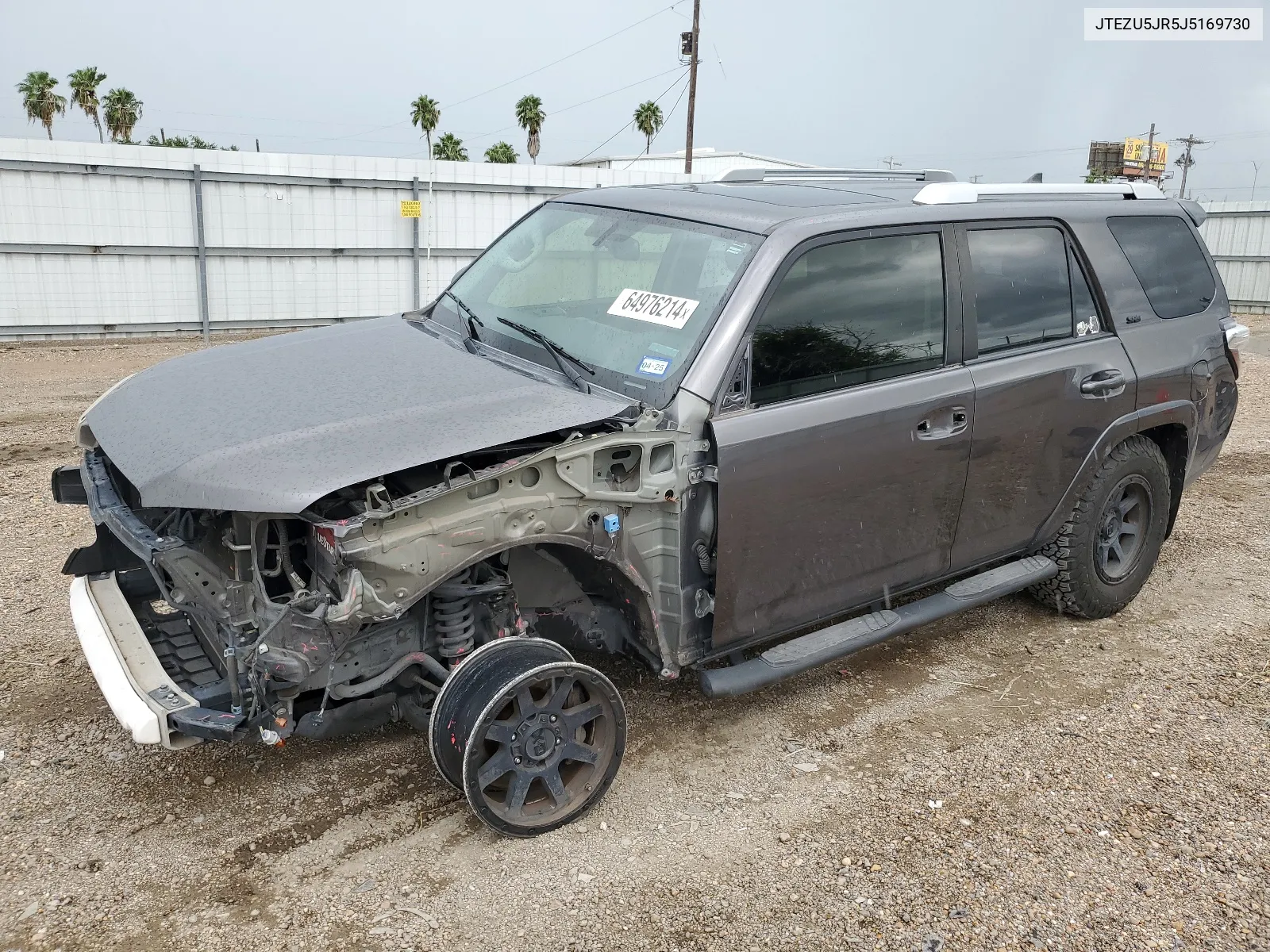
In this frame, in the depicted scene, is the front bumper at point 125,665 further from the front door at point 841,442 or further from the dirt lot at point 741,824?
the front door at point 841,442

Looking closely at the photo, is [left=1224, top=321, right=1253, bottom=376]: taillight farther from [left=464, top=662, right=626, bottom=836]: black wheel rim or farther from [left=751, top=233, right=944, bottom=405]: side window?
[left=464, top=662, right=626, bottom=836]: black wheel rim

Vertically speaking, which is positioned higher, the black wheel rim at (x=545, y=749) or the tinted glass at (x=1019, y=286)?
the tinted glass at (x=1019, y=286)

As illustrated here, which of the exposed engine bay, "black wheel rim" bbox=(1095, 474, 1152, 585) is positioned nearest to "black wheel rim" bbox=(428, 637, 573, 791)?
the exposed engine bay

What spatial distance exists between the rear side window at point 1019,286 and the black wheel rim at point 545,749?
6.94 feet

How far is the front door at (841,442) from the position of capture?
134 inches

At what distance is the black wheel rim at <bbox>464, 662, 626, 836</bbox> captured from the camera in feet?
10.1

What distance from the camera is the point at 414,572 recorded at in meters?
2.90

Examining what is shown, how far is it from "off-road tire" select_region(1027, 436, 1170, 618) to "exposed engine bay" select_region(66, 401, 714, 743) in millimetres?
2161

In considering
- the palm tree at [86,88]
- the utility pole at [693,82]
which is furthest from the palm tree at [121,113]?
the utility pole at [693,82]

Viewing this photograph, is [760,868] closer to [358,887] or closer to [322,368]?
[358,887]

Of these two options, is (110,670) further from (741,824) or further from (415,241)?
(415,241)

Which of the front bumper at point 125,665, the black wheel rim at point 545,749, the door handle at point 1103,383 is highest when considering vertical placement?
the door handle at point 1103,383

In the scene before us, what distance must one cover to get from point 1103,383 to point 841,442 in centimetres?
160

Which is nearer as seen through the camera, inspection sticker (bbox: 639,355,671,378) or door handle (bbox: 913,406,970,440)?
inspection sticker (bbox: 639,355,671,378)
